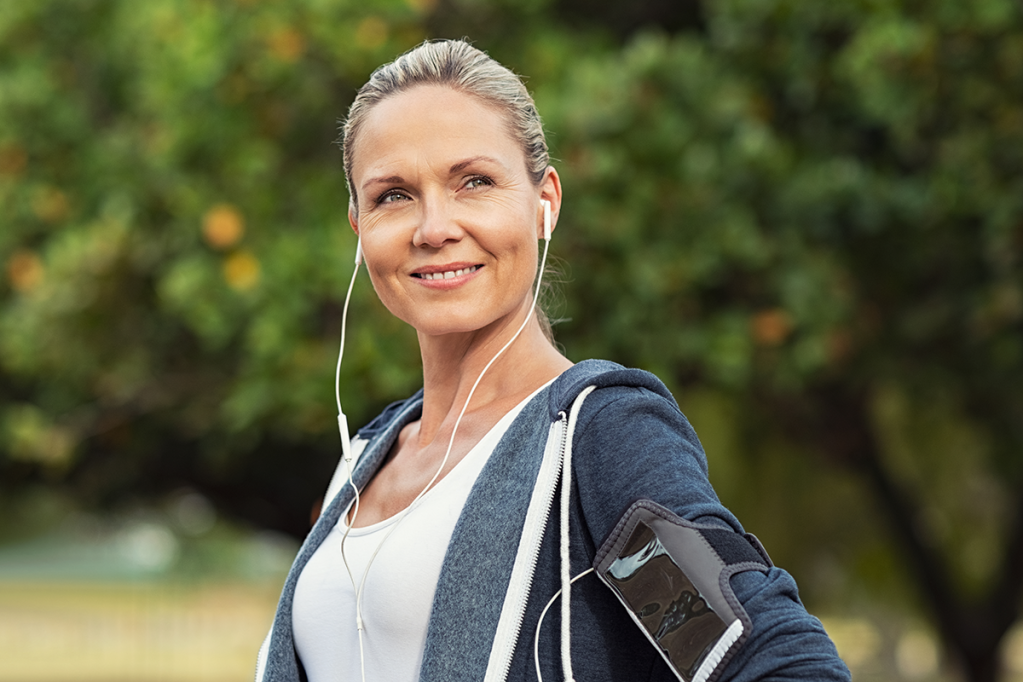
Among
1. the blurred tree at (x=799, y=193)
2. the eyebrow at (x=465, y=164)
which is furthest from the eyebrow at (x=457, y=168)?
the blurred tree at (x=799, y=193)

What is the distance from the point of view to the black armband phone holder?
51.0 inches

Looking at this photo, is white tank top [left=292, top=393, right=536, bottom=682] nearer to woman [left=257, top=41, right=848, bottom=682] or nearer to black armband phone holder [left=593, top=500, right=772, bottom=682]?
woman [left=257, top=41, right=848, bottom=682]

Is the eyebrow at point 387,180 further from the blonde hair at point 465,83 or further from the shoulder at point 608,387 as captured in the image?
the shoulder at point 608,387

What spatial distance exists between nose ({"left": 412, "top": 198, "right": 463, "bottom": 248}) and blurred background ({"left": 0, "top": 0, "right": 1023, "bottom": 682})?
2.14m

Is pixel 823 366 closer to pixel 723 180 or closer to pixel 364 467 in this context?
pixel 723 180

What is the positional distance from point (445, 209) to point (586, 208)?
11.9 feet

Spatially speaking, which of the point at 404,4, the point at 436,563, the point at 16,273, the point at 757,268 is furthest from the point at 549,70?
the point at 436,563

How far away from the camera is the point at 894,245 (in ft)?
20.0

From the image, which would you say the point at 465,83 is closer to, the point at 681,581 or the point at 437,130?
the point at 437,130

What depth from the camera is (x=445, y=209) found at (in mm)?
1658

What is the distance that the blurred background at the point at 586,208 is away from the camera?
17.3 feet

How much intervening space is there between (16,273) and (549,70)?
3254 millimetres

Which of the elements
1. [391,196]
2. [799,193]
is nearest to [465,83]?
[391,196]

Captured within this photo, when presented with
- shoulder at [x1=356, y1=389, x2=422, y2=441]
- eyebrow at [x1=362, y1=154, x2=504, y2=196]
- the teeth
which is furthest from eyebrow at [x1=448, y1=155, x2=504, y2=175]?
shoulder at [x1=356, y1=389, x2=422, y2=441]
